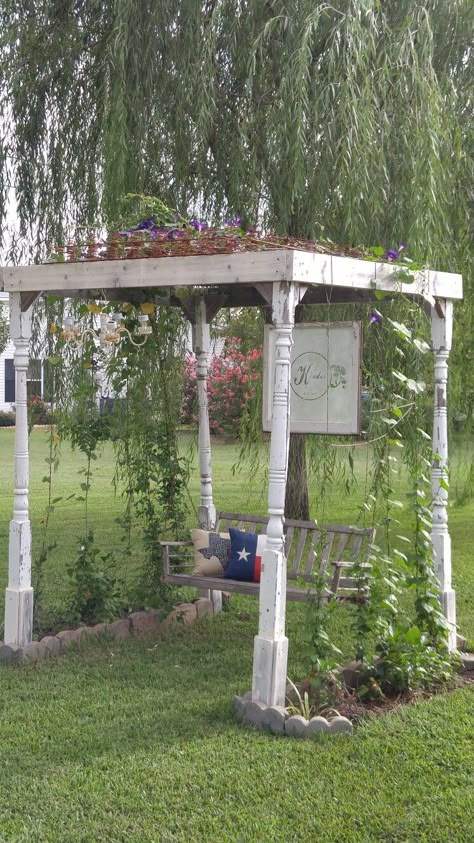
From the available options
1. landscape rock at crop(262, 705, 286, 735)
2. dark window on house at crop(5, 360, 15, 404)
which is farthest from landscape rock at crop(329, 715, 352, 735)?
dark window on house at crop(5, 360, 15, 404)

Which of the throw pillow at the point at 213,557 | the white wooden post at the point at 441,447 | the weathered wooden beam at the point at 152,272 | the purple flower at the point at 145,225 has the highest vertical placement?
the purple flower at the point at 145,225

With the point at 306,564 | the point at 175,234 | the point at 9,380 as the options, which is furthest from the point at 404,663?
the point at 9,380

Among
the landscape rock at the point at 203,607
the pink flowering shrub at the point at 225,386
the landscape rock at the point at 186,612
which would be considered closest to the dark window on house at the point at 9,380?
the pink flowering shrub at the point at 225,386

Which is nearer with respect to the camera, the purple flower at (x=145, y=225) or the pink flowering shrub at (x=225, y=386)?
the purple flower at (x=145, y=225)

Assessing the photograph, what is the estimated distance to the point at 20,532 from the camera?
A: 5898mm

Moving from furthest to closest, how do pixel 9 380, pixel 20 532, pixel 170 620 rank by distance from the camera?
1. pixel 9 380
2. pixel 170 620
3. pixel 20 532

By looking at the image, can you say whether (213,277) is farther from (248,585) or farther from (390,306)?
(390,306)

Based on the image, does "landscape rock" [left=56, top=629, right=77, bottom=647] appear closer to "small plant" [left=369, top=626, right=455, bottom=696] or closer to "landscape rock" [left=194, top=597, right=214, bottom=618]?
"landscape rock" [left=194, top=597, right=214, bottom=618]

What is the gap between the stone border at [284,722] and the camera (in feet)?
15.0

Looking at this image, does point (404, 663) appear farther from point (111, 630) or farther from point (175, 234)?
point (175, 234)

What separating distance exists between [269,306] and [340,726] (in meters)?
2.24

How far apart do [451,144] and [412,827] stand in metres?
5.49

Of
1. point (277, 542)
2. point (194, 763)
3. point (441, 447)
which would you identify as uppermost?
point (441, 447)

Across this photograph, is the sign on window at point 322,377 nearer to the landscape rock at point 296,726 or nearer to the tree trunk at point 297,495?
the landscape rock at point 296,726
